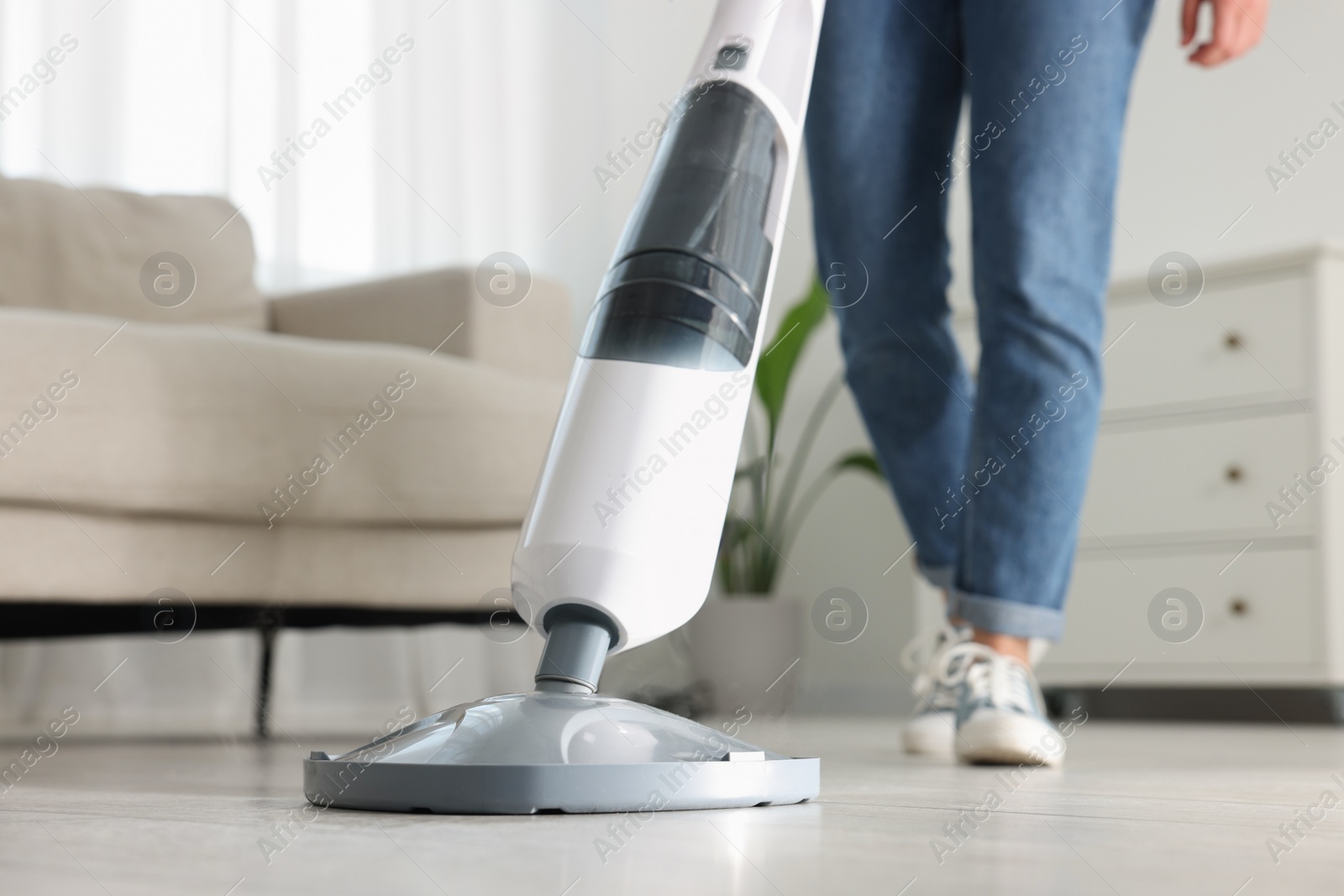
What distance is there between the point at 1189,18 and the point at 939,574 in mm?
557

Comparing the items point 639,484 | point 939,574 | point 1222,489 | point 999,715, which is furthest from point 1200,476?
point 639,484

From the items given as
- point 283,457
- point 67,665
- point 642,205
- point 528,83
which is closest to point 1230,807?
point 642,205

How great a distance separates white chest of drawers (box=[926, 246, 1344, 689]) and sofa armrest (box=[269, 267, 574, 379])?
980 millimetres

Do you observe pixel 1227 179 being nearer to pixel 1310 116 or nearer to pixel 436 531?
pixel 1310 116

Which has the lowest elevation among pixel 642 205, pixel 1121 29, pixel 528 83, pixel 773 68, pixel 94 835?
pixel 94 835

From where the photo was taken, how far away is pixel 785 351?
249 centimetres

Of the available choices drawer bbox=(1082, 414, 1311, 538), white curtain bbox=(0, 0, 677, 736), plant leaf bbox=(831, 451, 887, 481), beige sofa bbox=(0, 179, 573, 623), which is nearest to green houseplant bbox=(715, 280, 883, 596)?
plant leaf bbox=(831, 451, 887, 481)

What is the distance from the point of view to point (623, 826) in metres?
0.51

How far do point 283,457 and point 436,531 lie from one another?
0.67ft

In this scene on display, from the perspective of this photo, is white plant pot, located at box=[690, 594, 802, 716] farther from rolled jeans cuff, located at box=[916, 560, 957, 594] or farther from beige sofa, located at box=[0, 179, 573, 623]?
rolled jeans cuff, located at box=[916, 560, 957, 594]

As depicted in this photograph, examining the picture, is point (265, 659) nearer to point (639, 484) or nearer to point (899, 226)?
point (899, 226)

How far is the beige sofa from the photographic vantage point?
123 centimetres

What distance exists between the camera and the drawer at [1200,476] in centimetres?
196

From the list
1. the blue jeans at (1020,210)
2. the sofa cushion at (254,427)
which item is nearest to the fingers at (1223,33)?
the blue jeans at (1020,210)
